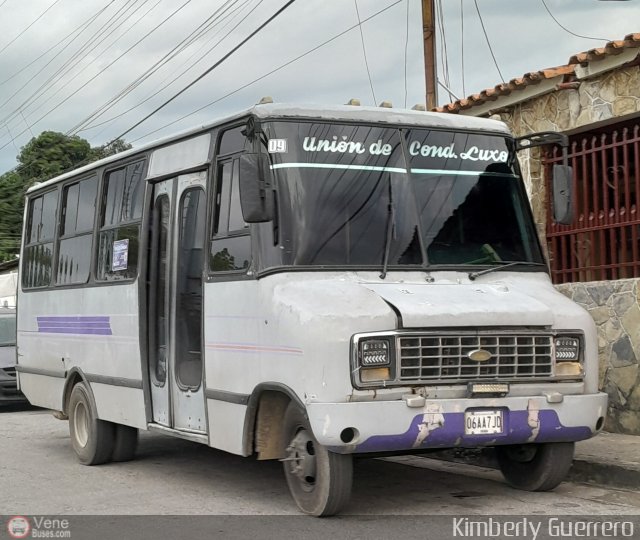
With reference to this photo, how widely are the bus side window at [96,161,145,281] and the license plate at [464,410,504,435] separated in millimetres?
3658

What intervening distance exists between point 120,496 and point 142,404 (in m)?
0.98

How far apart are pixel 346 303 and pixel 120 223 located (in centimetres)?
375

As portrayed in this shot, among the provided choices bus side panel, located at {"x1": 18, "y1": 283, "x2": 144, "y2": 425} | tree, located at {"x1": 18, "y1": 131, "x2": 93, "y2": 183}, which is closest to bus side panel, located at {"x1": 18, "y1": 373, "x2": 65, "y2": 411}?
bus side panel, located at {"x1": 18, "y1": 283, "x2": 144, "y2": 425}

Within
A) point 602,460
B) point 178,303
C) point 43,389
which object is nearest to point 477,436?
point 602,460

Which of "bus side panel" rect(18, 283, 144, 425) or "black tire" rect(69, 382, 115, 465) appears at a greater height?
"bus side panel" rect(18, 283, 144, 425)

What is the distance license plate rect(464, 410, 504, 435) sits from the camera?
6.54 m

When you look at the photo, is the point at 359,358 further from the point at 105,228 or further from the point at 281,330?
the point at 105,228

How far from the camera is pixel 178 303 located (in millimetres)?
8391

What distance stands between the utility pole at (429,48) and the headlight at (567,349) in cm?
971

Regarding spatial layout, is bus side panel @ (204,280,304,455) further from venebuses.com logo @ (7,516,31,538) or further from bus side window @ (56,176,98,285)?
bus side window @ (56,176,98,285)

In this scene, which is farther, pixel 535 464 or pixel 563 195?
pixel 563 195

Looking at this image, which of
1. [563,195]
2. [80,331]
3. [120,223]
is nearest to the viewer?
[563,195]

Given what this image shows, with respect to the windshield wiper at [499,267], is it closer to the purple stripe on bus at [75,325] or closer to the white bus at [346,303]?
the white bus at [346,303]

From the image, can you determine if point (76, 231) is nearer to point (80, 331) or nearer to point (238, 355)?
point (80, 331)
